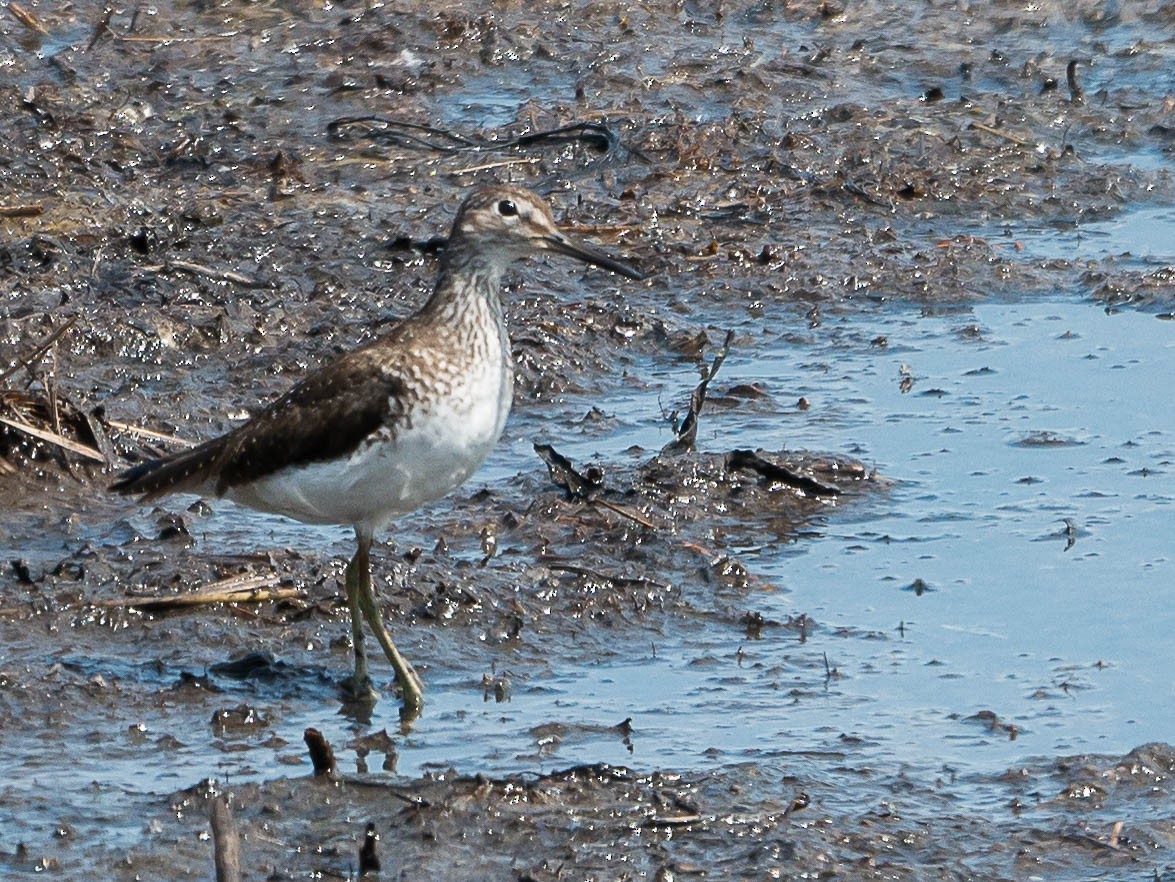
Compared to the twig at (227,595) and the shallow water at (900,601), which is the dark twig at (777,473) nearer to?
the shallow water at (900,601)

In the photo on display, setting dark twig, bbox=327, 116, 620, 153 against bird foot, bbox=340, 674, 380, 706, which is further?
dark twig, bbox=327, 116, 620, 153

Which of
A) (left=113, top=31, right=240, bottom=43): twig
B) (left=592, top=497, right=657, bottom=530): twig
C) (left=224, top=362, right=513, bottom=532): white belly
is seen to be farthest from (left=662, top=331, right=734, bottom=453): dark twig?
(left=113, top=31, right=240, bottom=43): twig

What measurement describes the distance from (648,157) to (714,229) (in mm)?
916

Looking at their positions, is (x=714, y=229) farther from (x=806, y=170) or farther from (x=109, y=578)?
(x=109, y=578)

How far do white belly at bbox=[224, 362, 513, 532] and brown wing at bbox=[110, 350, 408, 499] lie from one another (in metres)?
0.05

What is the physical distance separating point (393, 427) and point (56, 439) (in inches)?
90.5

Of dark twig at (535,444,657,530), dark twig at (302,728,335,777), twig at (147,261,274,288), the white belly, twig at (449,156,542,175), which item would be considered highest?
twig at (449,156,542,175)

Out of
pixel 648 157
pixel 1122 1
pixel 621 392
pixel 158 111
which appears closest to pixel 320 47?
pixel 158 111

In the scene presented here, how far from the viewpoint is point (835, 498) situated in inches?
350

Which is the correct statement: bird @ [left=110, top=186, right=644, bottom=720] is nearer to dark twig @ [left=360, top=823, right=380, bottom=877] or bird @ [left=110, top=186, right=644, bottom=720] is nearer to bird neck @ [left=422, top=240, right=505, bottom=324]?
bird neck @ [left=422, top=240, right=505, bottom=324]

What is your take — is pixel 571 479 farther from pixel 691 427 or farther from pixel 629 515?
pixel 691 427

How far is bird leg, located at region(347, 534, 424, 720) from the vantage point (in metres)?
7.16

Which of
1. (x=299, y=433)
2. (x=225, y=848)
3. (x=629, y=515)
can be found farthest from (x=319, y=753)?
(x=629, y=515)

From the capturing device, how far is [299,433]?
7.06 meters
